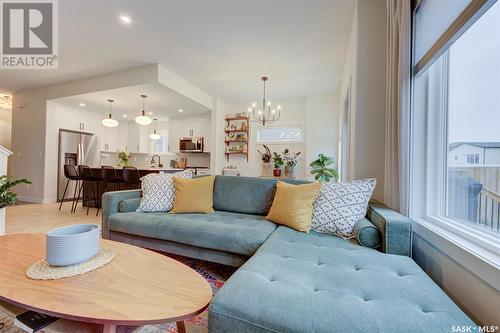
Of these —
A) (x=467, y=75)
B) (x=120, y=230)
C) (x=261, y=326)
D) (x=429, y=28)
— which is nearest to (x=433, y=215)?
(x=467, y=75)

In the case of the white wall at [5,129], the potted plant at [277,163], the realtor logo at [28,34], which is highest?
the realtor logo at [28,34]

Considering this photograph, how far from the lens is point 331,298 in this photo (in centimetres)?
83

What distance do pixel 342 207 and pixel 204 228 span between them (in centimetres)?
111

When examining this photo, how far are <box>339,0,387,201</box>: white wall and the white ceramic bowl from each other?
2320 millimetres

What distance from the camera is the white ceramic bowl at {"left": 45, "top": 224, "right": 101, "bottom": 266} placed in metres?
0.99

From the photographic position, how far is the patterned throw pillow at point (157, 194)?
2250 millimetres

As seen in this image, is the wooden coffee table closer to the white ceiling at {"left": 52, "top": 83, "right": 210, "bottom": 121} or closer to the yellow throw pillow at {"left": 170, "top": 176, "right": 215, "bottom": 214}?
the yellow throw pillow at {"left": 170, "top": 176, "right": 215, "bottom": 214}

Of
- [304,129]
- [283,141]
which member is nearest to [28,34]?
[283,141]

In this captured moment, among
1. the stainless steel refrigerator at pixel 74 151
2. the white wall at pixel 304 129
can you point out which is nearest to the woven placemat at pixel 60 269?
the white wall at pixel 304 129

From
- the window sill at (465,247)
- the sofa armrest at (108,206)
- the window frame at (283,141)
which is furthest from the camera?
the window frame at (283,141)

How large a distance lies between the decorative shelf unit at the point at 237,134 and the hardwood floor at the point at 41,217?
3.46 m

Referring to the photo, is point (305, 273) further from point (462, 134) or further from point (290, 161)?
point (290, 161)

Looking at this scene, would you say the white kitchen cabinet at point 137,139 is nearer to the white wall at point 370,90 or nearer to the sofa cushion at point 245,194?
the sofa cushion at point 245,194

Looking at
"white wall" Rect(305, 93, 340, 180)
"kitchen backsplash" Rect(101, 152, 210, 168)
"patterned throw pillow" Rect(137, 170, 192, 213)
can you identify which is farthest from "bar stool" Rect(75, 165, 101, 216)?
"white wall" Rect(305, 93, 340, 180)
